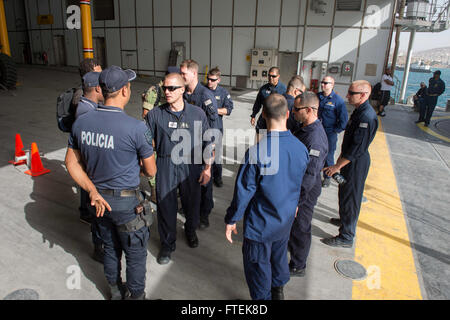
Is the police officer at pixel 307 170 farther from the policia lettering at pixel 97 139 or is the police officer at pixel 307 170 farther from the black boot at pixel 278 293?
the policia lettering at pixel 97 139

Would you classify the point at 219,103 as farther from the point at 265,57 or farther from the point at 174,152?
the point at 265,57

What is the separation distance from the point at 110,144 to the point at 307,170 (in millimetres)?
1822

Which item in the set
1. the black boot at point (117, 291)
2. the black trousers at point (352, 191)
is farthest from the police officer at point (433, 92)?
the black boot at point (117, 291)

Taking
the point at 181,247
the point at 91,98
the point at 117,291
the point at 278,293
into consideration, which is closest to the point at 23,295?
the point at 117,291

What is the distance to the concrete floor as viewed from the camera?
3.08m

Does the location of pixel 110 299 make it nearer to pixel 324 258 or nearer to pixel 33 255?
pixel 33 255

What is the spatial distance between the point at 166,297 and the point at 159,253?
2.12 feet

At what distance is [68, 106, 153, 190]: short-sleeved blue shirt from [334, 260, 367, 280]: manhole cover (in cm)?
253

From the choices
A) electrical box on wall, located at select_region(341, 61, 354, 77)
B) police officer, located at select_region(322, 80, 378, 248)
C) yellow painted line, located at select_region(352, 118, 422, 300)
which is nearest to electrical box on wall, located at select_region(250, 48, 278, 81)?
electrical box on wall, located at select_region(341, 61, 354, 77)

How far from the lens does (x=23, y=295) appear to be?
9.48 ft

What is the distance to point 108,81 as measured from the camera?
2352mm

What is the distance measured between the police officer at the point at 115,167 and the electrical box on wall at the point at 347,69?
15276 mm

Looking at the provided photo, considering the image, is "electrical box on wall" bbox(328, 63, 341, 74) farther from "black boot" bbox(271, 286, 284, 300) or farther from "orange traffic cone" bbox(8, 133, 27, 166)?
"black boot" bbox(271, 286, 284, 300)

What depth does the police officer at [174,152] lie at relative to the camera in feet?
10.6
